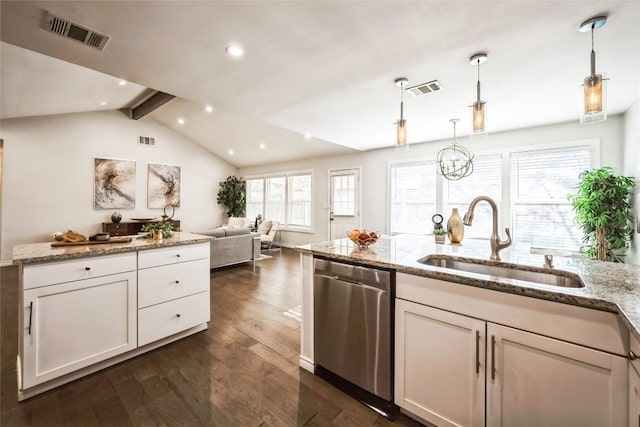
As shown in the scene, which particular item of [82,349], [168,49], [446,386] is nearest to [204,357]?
[82,349]

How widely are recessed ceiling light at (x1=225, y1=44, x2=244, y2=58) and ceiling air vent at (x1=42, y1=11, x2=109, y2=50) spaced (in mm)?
865

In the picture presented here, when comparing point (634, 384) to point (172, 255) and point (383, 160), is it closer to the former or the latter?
point (172, 255)

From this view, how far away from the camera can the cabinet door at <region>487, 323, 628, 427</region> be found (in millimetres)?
1032

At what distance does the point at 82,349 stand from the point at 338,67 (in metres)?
3.09

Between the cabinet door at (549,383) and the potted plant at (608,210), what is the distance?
3.09 metres

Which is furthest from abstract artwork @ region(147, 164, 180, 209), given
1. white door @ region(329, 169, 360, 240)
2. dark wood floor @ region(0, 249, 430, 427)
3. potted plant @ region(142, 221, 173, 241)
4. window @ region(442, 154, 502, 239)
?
window @ region(442, 154, 502, 239)

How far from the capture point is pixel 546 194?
4.18m

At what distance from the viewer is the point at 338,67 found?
251 centimetres

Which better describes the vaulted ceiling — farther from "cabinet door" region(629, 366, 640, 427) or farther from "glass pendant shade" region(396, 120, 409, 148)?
"cabinet door" region(629, 366, 640, 427)

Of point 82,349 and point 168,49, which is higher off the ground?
point 168,49

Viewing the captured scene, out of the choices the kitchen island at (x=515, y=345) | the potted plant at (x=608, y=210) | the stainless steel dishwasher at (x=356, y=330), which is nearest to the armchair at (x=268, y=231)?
the stainless steel dishwasher at (x=356, y=330)

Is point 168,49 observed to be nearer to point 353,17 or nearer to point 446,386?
point 353,17

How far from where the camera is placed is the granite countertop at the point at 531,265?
104 centimetres

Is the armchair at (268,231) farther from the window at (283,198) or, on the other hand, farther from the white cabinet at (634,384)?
the white cabinet at (634,384)
